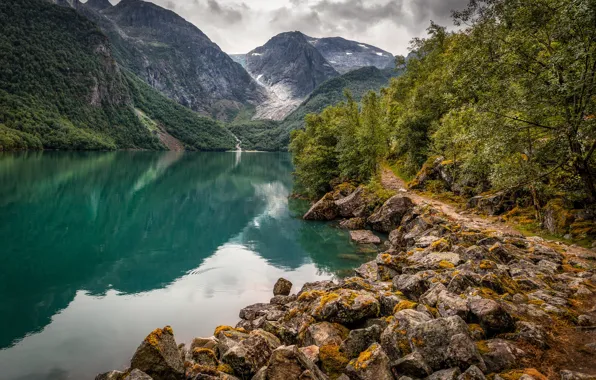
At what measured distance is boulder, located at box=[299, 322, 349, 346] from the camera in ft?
32.3

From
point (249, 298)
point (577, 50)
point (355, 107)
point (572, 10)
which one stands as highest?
point (355, 107)

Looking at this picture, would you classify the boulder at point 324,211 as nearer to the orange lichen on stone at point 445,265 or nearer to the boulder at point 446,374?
the orange lichen on stone at point 445,265

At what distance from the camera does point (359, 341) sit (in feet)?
29.5

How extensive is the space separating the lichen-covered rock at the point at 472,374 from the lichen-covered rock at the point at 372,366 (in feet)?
4.90

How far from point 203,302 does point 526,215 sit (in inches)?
863

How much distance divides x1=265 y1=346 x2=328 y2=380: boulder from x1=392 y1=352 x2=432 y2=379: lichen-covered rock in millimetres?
1732

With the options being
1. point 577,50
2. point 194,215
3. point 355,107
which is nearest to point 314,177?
point 355,107

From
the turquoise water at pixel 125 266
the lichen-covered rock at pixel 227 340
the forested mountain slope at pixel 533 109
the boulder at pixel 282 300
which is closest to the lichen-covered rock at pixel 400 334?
the lichen-covered rock at pixel 227 340

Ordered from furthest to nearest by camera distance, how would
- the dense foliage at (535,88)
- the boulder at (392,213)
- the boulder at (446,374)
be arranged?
the boulder at (392,213) < the dense foliage at (535,88) < the boulder at (446,374)

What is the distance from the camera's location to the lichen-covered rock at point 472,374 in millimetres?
6312

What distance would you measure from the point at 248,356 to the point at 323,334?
8.12 ft

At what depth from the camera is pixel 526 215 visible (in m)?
22.6

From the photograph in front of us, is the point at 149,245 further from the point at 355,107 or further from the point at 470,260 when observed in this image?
the point at 355,107

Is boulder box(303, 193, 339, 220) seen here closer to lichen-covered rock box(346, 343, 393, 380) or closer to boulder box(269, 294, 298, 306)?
boulder box(269, 294, 298, 306)
